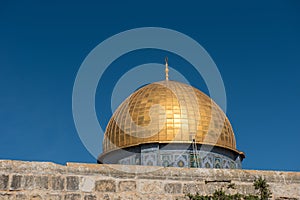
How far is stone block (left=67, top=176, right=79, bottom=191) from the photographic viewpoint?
205 inches

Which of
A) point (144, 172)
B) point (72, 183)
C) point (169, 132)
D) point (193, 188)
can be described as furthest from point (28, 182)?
point (169, 132)

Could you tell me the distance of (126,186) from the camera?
5.39m

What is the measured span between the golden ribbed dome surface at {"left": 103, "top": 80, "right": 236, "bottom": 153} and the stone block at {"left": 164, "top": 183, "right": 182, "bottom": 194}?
26.4ft

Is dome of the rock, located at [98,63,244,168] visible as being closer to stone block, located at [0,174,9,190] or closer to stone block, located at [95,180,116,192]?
stone block, located at [95,180,116,192]

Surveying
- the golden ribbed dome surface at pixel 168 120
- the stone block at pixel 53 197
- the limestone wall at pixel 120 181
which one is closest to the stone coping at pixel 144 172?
the limestone wall at pixel 120 181

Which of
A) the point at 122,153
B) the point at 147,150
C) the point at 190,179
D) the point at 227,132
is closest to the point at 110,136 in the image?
the point at 122,153

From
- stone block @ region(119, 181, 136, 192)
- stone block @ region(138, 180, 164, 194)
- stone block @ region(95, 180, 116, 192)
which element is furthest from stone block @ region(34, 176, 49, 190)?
stone block @ region(138, 180, 164, 194)

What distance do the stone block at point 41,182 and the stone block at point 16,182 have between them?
0.65 feet

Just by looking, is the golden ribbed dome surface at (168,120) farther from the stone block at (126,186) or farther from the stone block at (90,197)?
the stone block at (90,197)

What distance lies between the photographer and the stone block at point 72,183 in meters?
5.21

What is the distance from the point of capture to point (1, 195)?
4.90 meters

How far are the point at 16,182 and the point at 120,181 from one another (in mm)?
1358

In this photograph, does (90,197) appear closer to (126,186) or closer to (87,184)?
(87,184)

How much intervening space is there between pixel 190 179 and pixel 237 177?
0.72 meters
